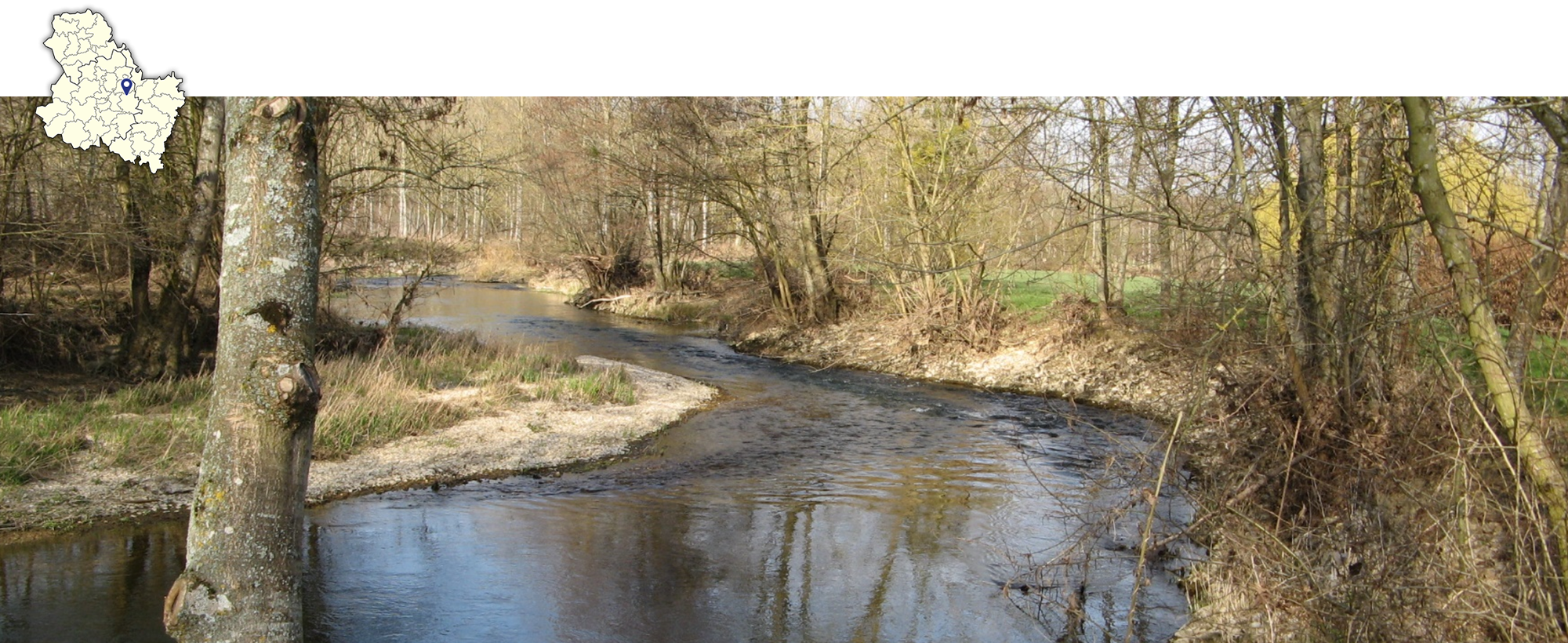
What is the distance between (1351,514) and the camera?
626cm

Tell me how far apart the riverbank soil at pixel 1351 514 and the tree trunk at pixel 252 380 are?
4547mm

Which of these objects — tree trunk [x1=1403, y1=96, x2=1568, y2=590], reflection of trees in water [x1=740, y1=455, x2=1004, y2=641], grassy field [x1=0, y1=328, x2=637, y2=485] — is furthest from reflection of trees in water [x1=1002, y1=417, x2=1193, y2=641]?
grassy field [x1=0, y1=328, x2=637, y2=485]

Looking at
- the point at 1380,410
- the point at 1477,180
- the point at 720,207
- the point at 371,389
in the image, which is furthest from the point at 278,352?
the point at 720,207

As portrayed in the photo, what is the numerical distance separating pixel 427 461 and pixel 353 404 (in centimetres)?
143

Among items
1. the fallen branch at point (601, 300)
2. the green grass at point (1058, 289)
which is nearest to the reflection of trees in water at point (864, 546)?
the green grass at point (1058, 289)

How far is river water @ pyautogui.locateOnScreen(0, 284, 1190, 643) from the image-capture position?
6.84 m

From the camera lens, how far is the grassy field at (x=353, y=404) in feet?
31.7

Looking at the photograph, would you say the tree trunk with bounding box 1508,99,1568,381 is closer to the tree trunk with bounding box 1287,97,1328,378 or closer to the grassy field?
the tree trunk with bounding box 1287,97,1328,378

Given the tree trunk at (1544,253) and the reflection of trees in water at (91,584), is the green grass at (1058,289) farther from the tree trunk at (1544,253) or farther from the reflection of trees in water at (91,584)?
the reflection of trees in water at (91,584)

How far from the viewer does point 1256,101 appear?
7.13m

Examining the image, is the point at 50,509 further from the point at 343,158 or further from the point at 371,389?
the point at 343,158
